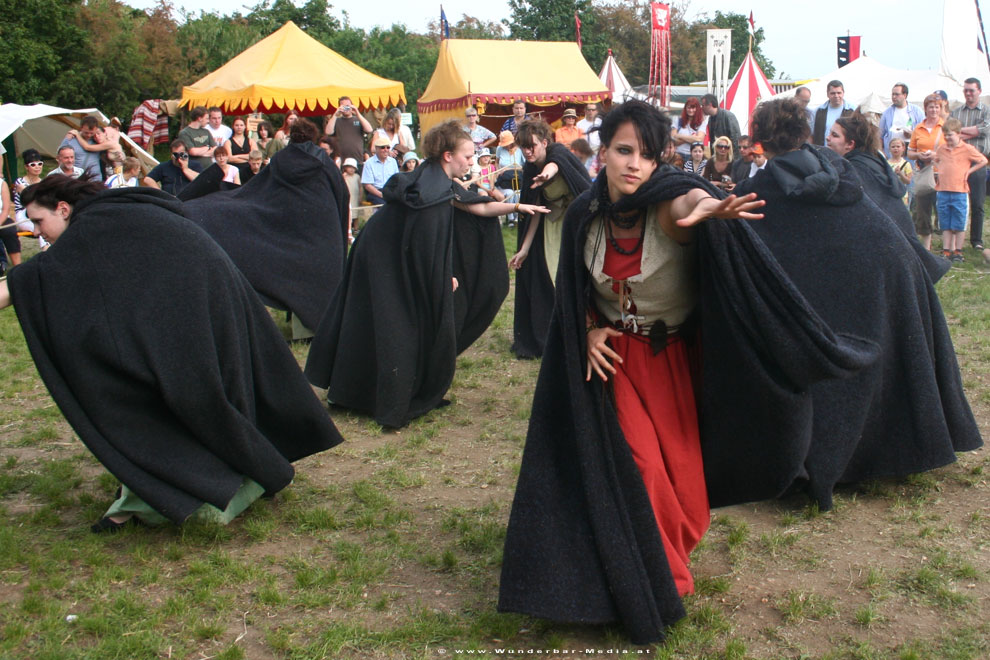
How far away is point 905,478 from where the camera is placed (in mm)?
5074

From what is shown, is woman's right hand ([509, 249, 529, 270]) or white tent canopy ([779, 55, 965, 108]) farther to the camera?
white tent canopy ([779, 55, 965, 108])

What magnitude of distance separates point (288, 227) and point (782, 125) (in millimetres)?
4919

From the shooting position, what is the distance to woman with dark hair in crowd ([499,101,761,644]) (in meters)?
3.38

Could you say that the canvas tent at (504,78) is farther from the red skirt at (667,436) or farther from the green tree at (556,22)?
the green tree at (556,22)

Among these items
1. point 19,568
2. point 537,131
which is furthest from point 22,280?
point 537,131

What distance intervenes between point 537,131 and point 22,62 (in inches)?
1029

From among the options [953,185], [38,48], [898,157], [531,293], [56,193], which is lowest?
[531,293]

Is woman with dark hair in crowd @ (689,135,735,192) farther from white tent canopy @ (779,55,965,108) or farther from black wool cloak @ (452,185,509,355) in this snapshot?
white tent canopy @ (779,55,965,108)

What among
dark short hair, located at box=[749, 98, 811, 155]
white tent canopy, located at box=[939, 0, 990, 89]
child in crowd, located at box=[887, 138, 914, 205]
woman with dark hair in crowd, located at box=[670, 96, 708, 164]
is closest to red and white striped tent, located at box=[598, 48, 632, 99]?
white tent canopy, located at box=[939, 0, 990, 89]

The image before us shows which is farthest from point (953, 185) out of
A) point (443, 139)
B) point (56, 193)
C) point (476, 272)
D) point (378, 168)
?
point (56, 193)

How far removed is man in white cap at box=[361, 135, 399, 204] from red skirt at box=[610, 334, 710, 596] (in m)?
11.2

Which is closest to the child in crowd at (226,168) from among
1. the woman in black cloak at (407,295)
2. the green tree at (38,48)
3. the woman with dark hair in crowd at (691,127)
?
the woman in black cloak at (407,295)

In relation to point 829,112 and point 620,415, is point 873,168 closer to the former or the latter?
point 620,415

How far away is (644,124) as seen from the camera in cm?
337
